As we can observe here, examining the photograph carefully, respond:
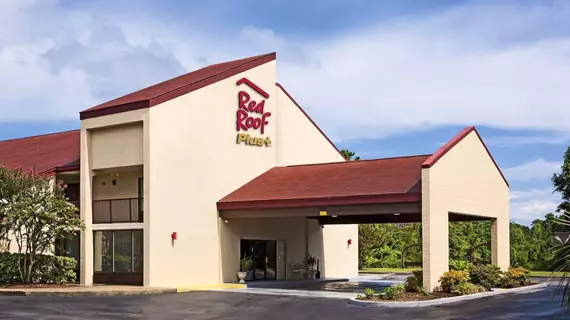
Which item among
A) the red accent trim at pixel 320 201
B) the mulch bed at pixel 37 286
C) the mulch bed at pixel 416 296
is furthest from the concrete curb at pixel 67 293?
the mulch bed at pixel 416 296

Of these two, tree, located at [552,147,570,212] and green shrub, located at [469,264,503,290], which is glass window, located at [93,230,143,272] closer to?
green shrub, located at [469,264,503,290]

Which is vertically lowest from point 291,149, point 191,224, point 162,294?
point 162,294

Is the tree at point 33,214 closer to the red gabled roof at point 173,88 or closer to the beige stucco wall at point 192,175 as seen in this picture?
the beige stucco wall at point 192,175

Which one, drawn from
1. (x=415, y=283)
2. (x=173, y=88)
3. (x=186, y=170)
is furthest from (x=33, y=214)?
(x=415, y=283)

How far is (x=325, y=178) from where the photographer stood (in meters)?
31.6

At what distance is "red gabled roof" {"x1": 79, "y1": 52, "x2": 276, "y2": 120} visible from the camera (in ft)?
97.6

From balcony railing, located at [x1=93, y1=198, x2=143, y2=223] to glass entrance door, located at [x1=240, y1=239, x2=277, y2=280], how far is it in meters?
5.49

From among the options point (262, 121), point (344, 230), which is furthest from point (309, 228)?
point (262, 121)

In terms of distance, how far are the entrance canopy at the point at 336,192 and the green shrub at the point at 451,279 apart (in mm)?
2369

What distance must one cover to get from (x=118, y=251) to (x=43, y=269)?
2.96 meters

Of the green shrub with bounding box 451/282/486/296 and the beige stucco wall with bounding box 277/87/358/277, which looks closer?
the green shrub with bounding box 451/282/486/296

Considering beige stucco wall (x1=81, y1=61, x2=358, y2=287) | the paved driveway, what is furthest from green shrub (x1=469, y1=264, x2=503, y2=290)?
beige stucco wall (x1=81, y1=61, x2=358, y2=287)

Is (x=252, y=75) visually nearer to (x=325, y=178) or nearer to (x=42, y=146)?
(x=325, y=178)

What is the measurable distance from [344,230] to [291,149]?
6067 mm
